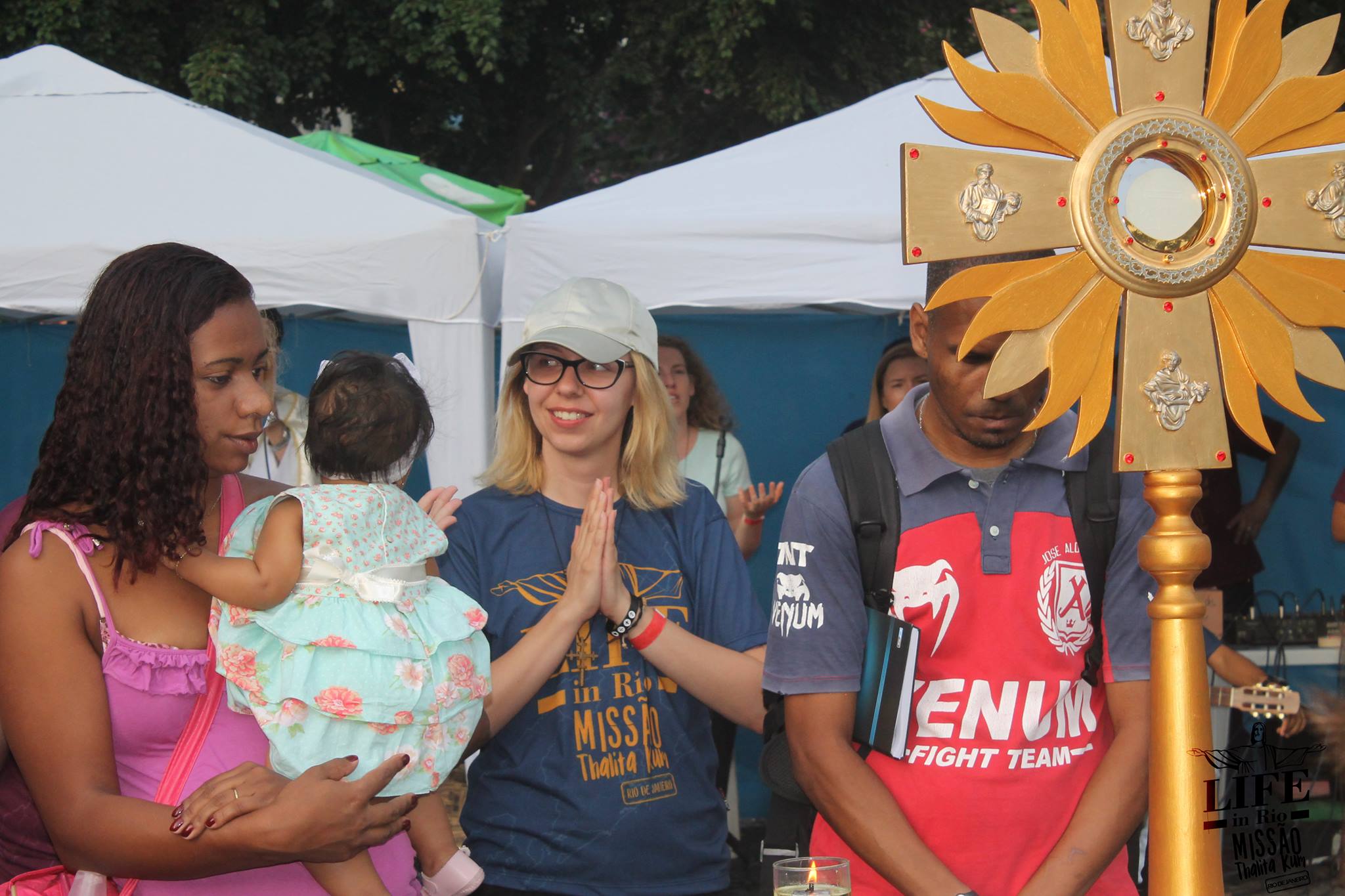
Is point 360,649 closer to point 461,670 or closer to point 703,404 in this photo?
point 461,670

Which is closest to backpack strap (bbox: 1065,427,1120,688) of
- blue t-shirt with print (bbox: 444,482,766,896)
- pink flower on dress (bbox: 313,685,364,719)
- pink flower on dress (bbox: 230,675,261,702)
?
blue t-shirt with print (bbox: 444,482,766,896)

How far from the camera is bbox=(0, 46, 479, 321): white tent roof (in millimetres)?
4555

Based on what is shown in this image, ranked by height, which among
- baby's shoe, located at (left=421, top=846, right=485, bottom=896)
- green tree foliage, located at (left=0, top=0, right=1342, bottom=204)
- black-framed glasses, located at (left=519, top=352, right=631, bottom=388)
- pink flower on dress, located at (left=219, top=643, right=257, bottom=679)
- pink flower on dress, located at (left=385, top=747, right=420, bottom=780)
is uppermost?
green tree foliage, located at (left=0, top=0, right=1342, bottom=204)

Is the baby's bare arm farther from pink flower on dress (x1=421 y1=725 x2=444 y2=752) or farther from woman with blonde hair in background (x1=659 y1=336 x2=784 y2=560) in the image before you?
woman with blonde hair in background (x1=659 y1=336 x2=784 y2=560)

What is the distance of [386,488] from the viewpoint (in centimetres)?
242

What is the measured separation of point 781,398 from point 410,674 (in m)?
4.50

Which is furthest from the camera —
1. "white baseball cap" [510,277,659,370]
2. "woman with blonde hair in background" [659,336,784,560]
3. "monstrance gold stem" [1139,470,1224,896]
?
"woman with blonde hair in background" [659,336,784,560]

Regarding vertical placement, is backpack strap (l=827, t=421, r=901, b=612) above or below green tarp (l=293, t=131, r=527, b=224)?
below

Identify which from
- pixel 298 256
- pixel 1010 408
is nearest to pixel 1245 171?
pixel 1010 408

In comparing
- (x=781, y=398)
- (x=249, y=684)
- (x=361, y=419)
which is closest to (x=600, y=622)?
(x=361, y=419)

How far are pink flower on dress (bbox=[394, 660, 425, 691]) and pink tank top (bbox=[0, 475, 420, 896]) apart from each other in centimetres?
27

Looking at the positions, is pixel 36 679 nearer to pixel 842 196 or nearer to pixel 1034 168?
pixel 1034 168

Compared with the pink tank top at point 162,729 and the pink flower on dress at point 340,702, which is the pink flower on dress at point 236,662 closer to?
the pink tank top at point 162,729

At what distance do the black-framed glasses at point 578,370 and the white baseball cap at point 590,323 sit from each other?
0.03 metres
